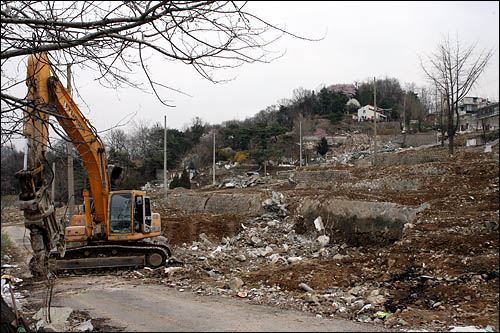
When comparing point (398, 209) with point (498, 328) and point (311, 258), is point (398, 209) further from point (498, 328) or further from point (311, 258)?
point (498, 328)

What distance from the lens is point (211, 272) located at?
10742 millimetres

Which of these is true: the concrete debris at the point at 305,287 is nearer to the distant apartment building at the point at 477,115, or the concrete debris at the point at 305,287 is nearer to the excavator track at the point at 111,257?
the excavator track at the point at 111,257

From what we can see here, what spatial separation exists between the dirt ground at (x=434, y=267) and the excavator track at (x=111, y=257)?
200 cm

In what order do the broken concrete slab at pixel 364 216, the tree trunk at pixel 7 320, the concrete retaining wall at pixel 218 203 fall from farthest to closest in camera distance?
1. the concrete retaining wall at pixel 218 203
2. the broken concrete slab at pixel 364 216
3. the tree trunk at pixel 7 320

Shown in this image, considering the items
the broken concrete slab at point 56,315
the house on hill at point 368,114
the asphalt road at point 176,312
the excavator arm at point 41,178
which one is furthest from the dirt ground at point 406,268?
the house on hill at point 368,114

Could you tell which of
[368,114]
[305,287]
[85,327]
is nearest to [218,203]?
[305,287]

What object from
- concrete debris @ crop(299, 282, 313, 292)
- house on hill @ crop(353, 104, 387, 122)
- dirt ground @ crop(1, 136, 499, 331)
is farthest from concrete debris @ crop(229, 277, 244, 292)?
house on hill @ crop(353, 104, 387, 122)

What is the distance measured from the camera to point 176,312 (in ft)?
22.8

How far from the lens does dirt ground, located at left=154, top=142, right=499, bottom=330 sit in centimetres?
689

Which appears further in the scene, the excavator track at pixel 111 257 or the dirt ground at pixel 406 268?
the excavator track at pixel 111 257

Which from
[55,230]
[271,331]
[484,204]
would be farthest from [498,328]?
[55,230]

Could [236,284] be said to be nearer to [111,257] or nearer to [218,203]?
[111,257]

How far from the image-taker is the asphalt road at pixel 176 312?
19.7 feet

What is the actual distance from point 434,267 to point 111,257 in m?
7.86
